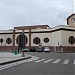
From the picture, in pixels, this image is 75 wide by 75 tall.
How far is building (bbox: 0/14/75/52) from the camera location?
304 ft

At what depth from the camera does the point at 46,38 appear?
3927 inches

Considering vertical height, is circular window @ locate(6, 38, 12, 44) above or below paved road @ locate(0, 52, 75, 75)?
above

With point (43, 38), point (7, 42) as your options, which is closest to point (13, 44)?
point (7, 42)

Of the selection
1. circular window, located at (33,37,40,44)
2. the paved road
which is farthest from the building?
the paved road

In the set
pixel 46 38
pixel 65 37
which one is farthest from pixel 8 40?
pixel 65 37

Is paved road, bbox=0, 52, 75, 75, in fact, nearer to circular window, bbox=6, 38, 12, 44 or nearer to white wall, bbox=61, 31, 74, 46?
white wall, bbox=61, 31, 74, 46

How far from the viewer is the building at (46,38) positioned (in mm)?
92575

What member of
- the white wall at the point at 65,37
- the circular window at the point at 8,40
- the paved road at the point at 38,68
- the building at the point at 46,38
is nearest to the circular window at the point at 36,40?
the building at the point at 46,38

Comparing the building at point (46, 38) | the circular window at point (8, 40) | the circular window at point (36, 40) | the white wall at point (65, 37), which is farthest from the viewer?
the circular window at point (8, 40)

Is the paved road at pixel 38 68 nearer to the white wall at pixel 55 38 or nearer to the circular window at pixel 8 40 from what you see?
the white wall at pixel 55 38

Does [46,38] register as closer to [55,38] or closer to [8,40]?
[55,38]

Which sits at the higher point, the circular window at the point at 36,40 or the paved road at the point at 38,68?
the circular window at the point at 36,40

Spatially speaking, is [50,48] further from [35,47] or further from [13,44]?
[13,44]

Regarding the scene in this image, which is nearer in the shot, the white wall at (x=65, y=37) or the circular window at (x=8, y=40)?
the white wall at (x=65, y=37)
